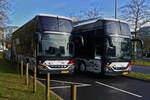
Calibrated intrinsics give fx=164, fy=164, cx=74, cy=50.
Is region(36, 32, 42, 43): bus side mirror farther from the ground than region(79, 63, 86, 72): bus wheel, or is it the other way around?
region(36, 32, 42, 43): bus side mirror

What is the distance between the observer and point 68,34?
9664mm

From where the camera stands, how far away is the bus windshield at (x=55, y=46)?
8985 mm

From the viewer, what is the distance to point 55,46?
9195 millimetres

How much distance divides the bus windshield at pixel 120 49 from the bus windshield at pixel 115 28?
38 centimetres

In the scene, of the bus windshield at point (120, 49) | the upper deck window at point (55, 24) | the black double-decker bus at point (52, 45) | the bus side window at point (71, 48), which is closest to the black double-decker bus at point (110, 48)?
the bus windshield at point (120, 49)

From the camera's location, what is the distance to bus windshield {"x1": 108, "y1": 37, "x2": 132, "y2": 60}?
9312mm

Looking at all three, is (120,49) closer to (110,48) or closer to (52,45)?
(110,48)

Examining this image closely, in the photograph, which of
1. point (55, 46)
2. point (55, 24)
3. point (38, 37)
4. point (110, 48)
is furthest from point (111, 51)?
point (38, 37)

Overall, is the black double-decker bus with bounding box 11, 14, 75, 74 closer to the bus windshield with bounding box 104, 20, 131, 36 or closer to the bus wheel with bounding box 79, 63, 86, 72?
the bus wheel with bounding box 79, 63, 86, 72

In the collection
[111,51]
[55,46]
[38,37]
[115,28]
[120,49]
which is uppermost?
[115,28]

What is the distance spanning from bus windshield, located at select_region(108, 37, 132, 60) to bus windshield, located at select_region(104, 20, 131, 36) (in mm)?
377

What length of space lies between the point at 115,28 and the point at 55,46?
3660 millimetres

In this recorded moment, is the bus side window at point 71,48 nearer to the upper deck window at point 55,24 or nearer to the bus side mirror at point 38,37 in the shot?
the upper deck window at point 55,24

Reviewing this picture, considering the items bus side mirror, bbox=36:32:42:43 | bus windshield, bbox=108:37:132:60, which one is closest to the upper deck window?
bus side mirror, bbox=36:32:42:43
